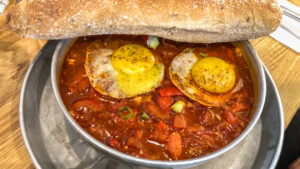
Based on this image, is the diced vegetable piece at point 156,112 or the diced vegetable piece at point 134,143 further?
the diced vegetable piece at point 156,112

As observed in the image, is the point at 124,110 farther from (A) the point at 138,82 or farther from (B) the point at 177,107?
(B) the point at 177,107

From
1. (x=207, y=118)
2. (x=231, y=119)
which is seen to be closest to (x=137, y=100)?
(x=207, y=118)

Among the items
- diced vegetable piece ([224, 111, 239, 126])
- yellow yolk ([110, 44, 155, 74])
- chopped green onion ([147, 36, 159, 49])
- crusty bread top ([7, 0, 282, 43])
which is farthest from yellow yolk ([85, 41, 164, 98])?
diced vegetable piece ([224, 111, 239, 126])

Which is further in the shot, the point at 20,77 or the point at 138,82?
the point at 20,77

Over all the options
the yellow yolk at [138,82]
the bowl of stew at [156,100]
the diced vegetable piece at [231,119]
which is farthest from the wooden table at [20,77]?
the yellow yolk at [138,82]

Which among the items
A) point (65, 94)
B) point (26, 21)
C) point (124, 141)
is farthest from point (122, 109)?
point (26, 21)

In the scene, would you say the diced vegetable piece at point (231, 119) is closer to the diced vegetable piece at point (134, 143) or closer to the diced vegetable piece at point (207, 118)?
the diced vegetable piece at point (207, 118)

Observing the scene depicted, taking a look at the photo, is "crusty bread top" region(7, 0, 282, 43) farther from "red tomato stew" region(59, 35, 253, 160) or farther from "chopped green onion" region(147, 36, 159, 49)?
"red tomato stew" region(59, 35, 253, 160)

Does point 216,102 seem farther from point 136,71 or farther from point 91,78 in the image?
point 91,78
